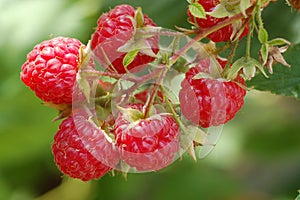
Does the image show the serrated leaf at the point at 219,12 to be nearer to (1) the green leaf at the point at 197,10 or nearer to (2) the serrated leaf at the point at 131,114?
(1) the green leaf at the point at 197,10

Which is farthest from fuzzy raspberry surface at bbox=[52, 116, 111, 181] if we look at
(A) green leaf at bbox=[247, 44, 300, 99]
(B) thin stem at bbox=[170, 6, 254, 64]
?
(A) green leaf at bbox=[247, 44, 300, 99]

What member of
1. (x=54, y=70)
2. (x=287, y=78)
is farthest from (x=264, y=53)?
(x=54, y=70)

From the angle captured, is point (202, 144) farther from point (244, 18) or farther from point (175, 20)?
point (175, 20)

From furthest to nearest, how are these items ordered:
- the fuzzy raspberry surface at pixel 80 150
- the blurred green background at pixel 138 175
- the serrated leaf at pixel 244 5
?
the blurred green background at pixel 138 175
the fuzzy raspberry surface at pixel 80 150
the serrated leaf at pixel 244 5

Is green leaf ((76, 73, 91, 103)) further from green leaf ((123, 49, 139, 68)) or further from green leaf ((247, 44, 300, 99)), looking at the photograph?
green leaf ((247, 44, 300, 99))

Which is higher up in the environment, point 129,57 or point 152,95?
point 129,57

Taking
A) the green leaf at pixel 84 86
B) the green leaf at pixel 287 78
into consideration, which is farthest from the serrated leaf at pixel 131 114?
the green leaf at pixel 287 78

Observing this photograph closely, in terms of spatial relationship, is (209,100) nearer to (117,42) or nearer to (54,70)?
(117,42)
